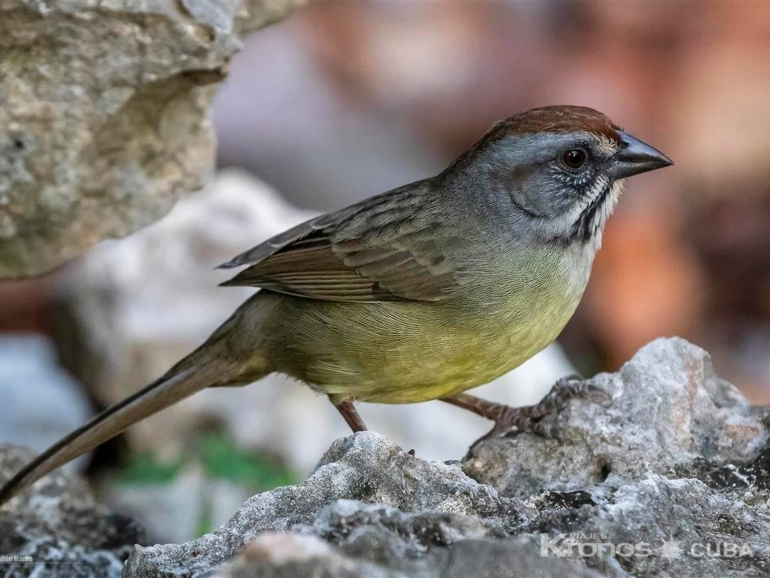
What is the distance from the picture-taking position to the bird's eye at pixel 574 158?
12.9 feet

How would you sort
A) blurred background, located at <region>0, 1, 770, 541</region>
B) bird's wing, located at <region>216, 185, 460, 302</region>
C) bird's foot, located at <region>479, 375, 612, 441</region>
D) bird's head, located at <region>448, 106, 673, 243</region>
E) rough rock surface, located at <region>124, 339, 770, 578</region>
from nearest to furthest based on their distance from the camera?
rough rock surface, located at <region>124, 339, 770, 578</region>, bird's foot, located at <region>479, 375, 612, 441</region>, bird's head, located at <region>448, 106, 673, 243</region>, bird's wing, located at <region>216, 185, 460, 302</region>, blurred background, located at <region>0, 1, 770, 541</region>

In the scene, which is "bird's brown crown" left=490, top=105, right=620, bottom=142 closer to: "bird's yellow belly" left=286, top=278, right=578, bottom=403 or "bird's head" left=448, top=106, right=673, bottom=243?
"bird's head" left=448, top=106, right=673, bottom=243

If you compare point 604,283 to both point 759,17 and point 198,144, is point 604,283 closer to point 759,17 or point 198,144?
point 759,17

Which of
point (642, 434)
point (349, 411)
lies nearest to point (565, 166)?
point (642, 434)

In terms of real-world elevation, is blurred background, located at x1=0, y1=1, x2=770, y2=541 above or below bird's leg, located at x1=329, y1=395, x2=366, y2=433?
above

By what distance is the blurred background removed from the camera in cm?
571

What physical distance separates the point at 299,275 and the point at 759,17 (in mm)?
6332

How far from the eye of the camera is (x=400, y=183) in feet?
29.8

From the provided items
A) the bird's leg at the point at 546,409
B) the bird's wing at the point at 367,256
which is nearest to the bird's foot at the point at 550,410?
the bird's leg at the point at 546,409

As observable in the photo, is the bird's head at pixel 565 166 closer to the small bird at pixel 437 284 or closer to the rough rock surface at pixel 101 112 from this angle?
the small bird at pixel 437 284

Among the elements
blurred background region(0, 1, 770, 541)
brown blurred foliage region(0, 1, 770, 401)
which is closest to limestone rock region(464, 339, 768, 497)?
blurred background region(0, 1, 770, 541)

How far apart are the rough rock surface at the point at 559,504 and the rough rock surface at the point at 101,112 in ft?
5.12

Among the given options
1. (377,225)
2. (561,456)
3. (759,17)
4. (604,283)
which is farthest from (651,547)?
(759,17)

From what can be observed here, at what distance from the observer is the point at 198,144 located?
14.3 feet
